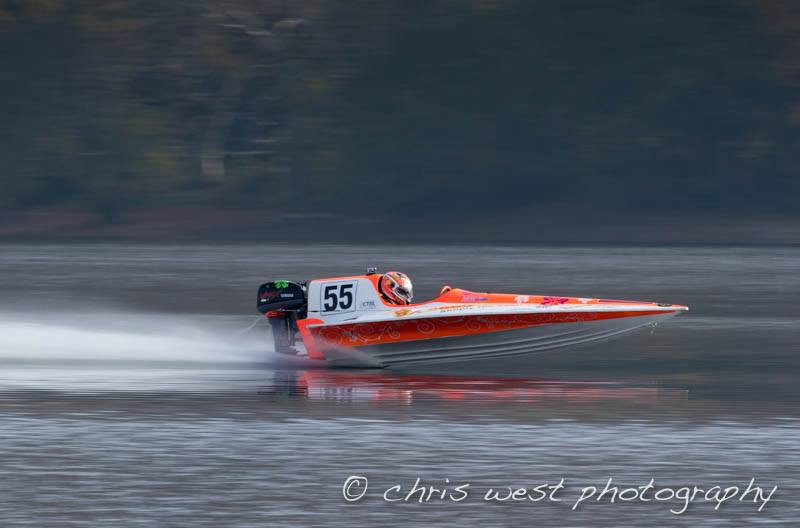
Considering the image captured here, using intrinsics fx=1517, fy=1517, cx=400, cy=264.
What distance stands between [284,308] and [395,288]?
1.41 m

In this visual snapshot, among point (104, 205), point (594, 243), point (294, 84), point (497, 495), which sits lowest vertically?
point (497, 495)

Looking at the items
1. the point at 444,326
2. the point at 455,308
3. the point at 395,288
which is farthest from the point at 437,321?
the point at 395,288

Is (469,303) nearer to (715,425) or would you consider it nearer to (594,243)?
(715,425)

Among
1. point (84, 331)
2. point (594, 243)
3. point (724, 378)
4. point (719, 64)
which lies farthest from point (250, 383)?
point (719, 64)

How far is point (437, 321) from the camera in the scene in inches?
691

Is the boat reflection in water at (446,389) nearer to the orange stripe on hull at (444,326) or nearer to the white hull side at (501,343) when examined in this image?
the white hull side at (501,343)

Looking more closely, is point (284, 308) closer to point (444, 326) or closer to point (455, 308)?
point (444, 326)

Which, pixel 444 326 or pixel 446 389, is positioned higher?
pixel 444 326

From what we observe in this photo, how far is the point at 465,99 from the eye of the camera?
73.2 m

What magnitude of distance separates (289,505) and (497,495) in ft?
5.48
